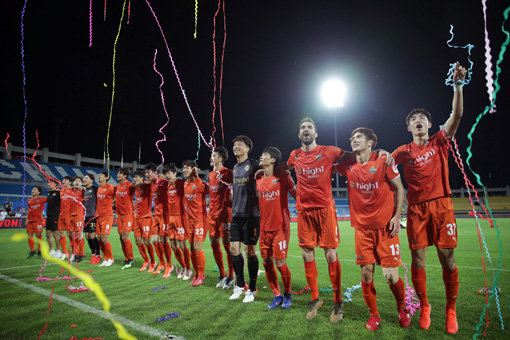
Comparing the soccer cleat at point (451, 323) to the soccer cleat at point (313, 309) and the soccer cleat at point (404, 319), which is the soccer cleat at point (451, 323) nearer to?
the soccer cleat at point (404, 319)

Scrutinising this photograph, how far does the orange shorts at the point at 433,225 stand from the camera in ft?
11.0

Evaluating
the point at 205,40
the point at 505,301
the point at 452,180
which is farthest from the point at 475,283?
the point at 452,180

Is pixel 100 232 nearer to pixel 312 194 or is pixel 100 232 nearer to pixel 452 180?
pixel 312 194

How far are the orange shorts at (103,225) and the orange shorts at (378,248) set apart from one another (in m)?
7.00

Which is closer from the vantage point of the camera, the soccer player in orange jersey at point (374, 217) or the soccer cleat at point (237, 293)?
the soccer player in orange jersey at point (374, 217)

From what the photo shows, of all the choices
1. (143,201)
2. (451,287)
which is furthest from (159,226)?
(451,287)

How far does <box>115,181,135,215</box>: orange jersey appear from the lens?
A: 7.78 metres

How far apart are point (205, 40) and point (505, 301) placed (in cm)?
1094

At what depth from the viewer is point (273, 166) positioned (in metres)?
4.70

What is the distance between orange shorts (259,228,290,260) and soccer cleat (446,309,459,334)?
2065 mm

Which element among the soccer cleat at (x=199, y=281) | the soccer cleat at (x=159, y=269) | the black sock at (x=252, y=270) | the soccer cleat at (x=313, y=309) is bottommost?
the soccer cleat at (x=159, y=269)

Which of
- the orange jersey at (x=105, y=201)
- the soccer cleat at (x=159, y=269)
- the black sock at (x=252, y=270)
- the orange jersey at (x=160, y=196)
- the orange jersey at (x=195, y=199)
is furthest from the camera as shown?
the orange jersey at (x=105, y=201)

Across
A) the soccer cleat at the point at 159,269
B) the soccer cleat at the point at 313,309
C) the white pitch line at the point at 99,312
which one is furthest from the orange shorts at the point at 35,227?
the soccer cleat at the point at 313,309

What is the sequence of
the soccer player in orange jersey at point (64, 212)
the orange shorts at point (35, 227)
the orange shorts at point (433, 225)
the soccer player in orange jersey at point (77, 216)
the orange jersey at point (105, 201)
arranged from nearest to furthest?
the orange shorts at point (433, 225), the orange jersey at point (105, 201), the soccer player in orange jersey at point (77, 216), the soccer player in orange jersey at point (64, 212), the orange shorts at point (35, 227)
